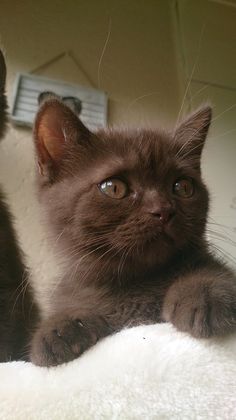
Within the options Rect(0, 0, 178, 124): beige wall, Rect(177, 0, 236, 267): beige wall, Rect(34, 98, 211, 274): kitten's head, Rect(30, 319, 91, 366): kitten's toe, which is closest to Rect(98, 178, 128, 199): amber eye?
Rect(34, 98, 211, 274): kitten's head

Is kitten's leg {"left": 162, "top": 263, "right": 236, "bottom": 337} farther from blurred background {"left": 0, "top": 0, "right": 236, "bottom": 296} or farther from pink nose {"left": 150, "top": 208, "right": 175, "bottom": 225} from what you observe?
blurred background {"left": 0, "top": 0, "right": 236, "bottom": 296}

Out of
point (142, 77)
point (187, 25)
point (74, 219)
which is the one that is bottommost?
point (74, 219)

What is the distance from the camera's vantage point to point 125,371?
22.1 inches

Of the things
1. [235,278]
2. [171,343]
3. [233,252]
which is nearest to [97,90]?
[233,252]

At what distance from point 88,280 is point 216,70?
98cm

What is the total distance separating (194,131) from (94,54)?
0.80m

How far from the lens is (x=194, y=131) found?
92 centimetres

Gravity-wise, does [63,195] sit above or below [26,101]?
below

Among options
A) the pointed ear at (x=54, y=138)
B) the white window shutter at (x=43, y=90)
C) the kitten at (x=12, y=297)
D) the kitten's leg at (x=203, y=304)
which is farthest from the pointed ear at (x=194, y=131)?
the white window shutter at (x=43, y=90)

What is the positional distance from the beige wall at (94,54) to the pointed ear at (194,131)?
1.71 feet

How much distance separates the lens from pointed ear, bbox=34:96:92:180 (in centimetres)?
84

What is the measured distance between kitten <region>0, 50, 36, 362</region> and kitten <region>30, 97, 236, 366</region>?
0.25 feet

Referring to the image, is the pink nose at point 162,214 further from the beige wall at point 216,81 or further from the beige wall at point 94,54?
the beige wall at point 94,54

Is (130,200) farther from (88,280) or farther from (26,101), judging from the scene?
(26,101)
